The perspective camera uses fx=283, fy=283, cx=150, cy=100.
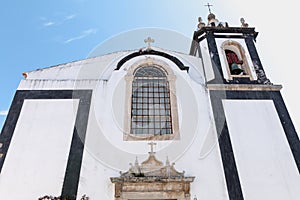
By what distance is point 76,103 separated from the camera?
8.39m

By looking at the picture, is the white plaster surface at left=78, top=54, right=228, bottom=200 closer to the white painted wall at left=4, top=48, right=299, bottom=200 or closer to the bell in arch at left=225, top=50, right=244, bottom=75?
the white painted wall at left=4, top=48, right=299, bottom=200

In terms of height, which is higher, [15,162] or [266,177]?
[15,162]

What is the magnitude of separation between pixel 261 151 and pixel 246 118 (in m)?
1.09

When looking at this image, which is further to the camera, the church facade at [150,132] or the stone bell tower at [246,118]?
the stone bell tower at [246,118]

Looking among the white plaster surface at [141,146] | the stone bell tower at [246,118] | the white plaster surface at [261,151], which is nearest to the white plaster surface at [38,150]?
the white plaster surface at [141,146]

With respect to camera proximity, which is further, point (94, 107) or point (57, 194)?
point (94, 107)

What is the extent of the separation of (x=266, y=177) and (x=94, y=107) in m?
5.02

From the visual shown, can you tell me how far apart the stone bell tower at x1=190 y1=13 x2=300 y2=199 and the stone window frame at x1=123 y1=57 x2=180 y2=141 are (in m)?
1.16

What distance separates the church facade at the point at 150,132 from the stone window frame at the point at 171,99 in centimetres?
3

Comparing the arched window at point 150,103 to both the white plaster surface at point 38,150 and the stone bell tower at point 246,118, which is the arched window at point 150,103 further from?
the white plaster surface at point 38,150

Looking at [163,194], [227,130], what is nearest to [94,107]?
[163,194]

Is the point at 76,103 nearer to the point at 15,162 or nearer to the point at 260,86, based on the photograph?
the point at 15,162

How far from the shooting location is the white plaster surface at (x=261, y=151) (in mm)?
6961

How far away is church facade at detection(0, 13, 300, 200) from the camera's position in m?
6.82
